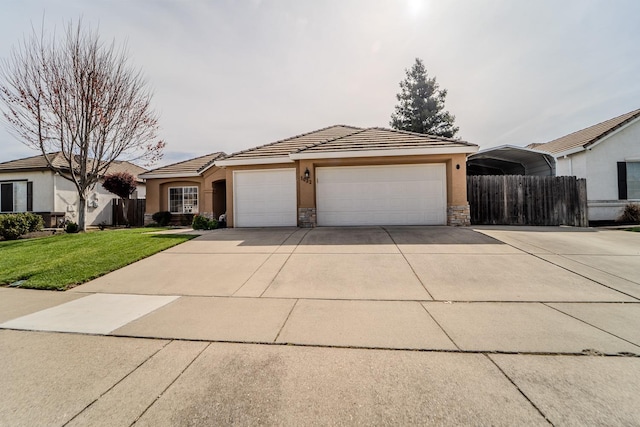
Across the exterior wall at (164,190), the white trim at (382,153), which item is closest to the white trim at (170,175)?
the exterior wall at (164,190)

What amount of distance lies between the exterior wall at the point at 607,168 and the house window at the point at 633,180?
1.14 feet

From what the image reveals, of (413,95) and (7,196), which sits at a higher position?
(413,95)

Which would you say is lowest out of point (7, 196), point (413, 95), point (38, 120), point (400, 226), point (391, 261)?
point (391, 261)

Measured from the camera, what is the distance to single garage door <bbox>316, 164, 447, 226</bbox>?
35.2 feet

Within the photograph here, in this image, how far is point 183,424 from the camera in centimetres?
203

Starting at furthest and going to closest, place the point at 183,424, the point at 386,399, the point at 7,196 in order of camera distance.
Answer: the point at 7,196 → the point at 386,399 → the point at 183,424

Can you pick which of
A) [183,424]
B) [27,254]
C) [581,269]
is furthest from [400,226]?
[27,254]

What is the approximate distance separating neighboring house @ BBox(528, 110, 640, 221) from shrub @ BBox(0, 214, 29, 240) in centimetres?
2583

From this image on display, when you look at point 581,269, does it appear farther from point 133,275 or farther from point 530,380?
point 133,275

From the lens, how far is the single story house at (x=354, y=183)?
10.5 meters

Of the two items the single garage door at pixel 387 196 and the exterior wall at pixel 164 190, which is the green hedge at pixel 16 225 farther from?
the single garage door at pixel 387 196

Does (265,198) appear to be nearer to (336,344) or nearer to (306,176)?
(306,176)

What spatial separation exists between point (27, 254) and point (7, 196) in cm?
1338

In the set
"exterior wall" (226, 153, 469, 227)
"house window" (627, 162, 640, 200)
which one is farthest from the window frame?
"house window" (627, 162, 640, 200)
